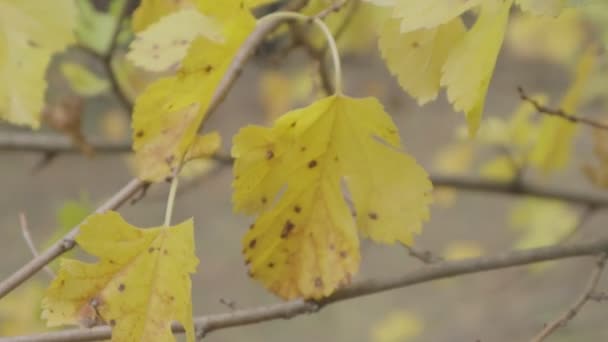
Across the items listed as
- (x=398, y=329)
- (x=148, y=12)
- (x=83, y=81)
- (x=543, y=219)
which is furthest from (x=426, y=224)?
(x=148, y=12)

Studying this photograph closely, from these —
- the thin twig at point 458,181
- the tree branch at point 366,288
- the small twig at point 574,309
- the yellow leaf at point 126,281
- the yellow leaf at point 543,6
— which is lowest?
the thin twig at point 458,181

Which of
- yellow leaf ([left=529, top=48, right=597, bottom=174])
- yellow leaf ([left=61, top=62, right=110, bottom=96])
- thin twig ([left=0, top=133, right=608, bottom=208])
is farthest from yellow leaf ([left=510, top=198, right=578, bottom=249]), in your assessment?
yellow leaf ([left=61, top=62, right=110, bottom=96])

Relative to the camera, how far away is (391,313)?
8.07 ft

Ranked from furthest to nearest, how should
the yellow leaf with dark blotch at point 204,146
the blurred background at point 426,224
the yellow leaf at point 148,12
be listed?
the blurred background at point 426,224, the yellow leaf at point 148,12, the yellow leaf with dark blotch at point 204,146

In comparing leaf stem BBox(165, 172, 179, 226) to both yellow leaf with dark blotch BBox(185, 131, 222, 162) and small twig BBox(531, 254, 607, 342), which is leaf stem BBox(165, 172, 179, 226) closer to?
yellow leaf with dark blotch BBox(185, 131, 222, 162)

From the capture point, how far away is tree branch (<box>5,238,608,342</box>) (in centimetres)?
52

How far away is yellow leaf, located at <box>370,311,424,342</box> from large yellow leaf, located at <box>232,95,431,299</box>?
158 centimetres

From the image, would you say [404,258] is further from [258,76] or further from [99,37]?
[99,37]

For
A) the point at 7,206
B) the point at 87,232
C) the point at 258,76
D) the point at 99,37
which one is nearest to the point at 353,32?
the point at 99,37

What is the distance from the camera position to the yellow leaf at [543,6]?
45cm

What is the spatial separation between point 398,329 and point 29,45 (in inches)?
64.7

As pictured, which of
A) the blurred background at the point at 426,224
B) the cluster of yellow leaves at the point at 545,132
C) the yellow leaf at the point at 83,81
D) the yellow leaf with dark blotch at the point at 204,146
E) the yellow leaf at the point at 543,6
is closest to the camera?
the yellow leaf at the point at 543,6

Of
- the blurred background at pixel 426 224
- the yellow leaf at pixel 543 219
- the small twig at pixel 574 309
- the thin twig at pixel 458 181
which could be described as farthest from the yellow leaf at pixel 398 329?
the small twig at pixel 574 309

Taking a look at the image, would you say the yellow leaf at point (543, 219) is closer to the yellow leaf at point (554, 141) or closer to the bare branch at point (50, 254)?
the yellow leaf at point (554, 141)
